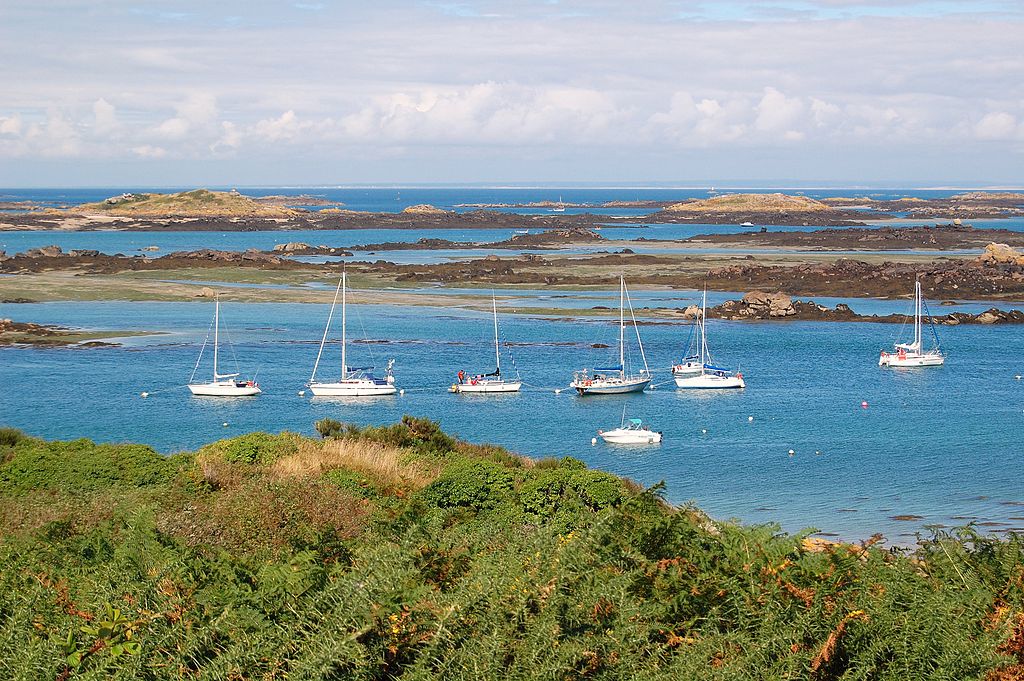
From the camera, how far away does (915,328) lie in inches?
2333

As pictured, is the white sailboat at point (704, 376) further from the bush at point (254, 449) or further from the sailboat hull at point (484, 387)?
the bush at point (254, 449)

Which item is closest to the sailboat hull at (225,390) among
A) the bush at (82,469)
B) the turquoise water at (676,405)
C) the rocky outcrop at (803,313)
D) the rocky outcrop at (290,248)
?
the turquoise water at (676,405)

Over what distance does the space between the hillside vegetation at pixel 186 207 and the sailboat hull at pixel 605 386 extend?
450 feet

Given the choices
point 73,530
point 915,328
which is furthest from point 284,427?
point 915,328

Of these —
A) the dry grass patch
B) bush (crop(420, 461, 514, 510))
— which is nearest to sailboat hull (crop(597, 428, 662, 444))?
the dry grass patch

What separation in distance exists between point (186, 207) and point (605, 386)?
147146 millimetres

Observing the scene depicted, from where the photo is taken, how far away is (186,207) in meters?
178

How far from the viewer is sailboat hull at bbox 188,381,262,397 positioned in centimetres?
4216

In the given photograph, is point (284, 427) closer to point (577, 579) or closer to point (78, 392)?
point (78, 392)

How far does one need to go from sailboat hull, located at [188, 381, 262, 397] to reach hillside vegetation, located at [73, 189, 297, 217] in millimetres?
133662

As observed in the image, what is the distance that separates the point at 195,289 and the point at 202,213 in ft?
349

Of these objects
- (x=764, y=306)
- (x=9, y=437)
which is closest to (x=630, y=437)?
(x=9, y=437)

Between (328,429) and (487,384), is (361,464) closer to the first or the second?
(328,429)

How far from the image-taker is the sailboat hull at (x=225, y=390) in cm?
4216
